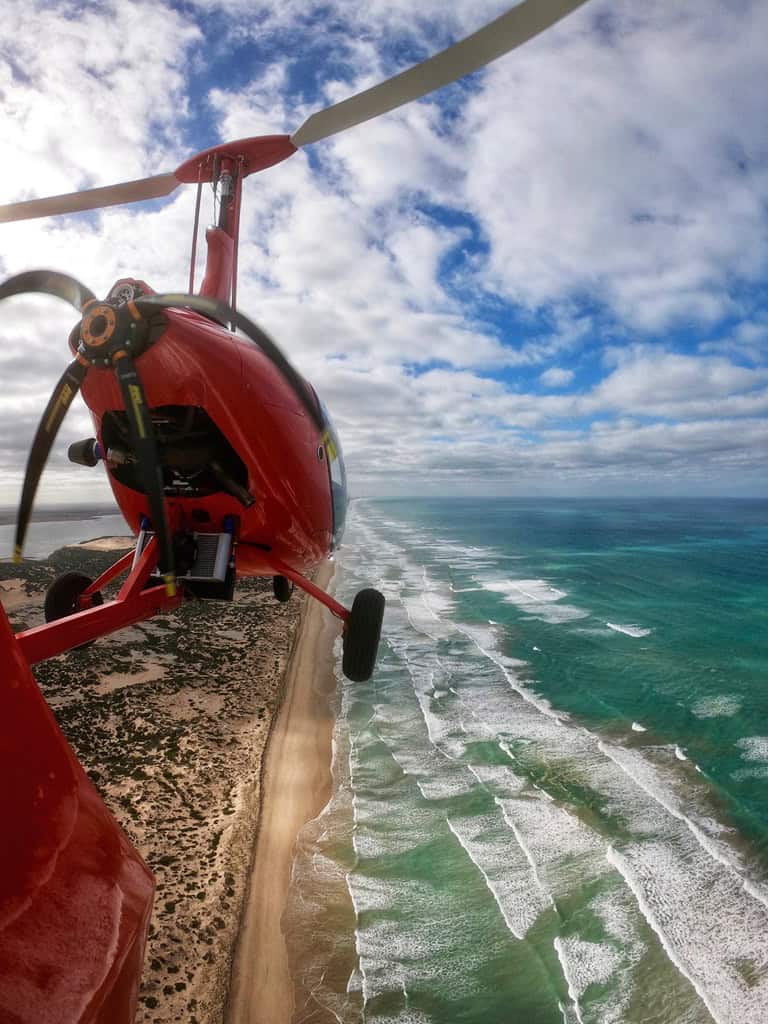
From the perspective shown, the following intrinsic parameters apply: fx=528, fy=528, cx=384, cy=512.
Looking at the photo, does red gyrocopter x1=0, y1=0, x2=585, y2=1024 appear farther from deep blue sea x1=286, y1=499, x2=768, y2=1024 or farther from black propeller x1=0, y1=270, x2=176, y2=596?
deep blue sea x1=286, y1=499, x2=768, y2=1024

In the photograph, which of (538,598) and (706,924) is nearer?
(706,924)

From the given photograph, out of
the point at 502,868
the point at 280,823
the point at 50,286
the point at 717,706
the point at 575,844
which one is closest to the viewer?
the point at 50,286

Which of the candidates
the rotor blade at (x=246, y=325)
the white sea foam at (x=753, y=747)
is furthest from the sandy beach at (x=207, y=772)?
the white sea foam at (x=753, y=747)

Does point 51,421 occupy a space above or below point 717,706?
above

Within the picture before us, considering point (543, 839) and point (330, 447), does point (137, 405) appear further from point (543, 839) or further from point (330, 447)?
point (543, 839)

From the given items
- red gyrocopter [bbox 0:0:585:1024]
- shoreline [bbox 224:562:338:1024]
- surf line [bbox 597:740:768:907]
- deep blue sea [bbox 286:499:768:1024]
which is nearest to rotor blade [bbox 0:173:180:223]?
red gyrocopter [bbox 0:0:585:1024]

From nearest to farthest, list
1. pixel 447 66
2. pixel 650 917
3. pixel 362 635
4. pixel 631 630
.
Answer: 1. pixel 447 66
2. pixel 362 635
3. pixel 650 917
4. pixel 631 630

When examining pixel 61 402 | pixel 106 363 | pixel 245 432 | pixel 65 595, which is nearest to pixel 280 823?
pixel 65 595

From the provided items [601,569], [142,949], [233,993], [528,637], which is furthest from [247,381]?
[601,569]
